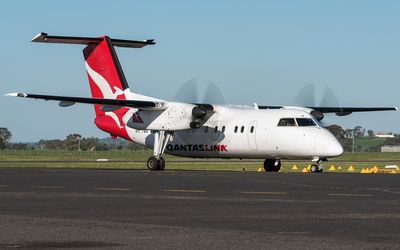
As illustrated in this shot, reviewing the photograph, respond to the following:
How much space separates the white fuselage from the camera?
41.0m

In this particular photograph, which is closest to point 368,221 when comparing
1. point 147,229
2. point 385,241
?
point 385,241

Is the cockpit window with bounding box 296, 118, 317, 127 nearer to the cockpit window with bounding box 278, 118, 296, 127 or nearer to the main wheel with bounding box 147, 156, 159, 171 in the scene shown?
the cockpit window with bounding box 278, 118, 296, 127

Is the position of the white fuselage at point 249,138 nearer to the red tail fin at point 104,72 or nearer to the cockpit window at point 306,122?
the cockpit window at point 306,122

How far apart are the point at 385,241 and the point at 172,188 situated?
13.5 m

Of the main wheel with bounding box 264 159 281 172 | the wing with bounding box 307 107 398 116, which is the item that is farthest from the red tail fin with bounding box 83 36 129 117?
the wing with bounding box 307 107 398 116

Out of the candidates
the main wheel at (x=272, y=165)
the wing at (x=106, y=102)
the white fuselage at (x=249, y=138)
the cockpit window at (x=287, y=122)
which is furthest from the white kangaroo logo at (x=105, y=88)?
the cockpit window at (x=287, y=122)

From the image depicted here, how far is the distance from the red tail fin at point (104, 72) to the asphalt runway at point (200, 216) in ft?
74.4

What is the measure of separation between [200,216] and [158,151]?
29.9 m

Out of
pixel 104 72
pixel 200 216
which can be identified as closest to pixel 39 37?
pixel 104 72

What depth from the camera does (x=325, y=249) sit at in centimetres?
1143

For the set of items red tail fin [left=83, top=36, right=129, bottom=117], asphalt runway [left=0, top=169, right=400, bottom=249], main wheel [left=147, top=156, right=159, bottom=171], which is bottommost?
asphalt runway [left=0, top=169, right=400, bottom=249]

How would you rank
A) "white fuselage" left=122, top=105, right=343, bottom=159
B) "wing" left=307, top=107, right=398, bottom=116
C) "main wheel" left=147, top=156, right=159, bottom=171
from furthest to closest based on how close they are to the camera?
"wing" left=307, top=107, right=398, bottom=116 < "main wheel" left=147, top=156, right=159, bottom=171 < "white fuselage" left=122, top=105, right=343, bottom=159

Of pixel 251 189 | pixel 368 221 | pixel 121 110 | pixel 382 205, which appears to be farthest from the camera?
pixel 121 110

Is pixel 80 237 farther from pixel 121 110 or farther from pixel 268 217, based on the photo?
pixel 121 110
